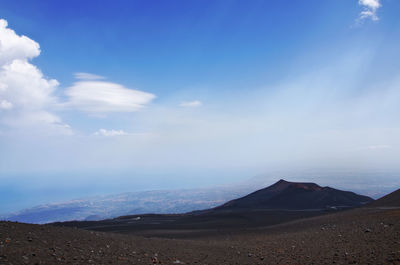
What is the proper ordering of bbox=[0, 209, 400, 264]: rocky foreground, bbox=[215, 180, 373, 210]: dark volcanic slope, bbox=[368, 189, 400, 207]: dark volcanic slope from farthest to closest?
bbox=[215, 180, 373, 210]: dark volcanic slope, bbox=[368, 189, 400, 207]: dark volcanic slope, bbox=[0, 209, 400, 264]: rocky foreground

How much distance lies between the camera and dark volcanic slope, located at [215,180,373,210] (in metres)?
42.2

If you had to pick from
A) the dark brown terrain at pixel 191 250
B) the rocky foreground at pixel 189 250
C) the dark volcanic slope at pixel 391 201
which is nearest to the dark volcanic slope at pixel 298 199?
the dark volcanic slope at pixel 391 201

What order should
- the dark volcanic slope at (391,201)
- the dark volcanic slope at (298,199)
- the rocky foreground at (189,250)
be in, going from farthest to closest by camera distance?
the dark volcanic slope at (298,199)
the dark volcanic slope at (391,201)
the rocky foreground at (189,250)

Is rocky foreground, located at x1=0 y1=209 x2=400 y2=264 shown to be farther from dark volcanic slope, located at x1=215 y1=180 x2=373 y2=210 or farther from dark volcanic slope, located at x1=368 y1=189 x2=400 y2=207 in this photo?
dark volcanic slope, located at x1=215 y1=180 x2=373 y2=210

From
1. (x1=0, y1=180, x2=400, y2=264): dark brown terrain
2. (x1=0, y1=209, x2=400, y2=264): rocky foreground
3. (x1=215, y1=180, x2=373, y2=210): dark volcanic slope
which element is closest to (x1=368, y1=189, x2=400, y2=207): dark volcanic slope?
(x1=215, y1=180, x2=373, y2=210): dark volcanic slope

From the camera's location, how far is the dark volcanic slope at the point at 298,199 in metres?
42.2

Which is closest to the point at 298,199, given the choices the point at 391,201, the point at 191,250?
the point at 391,201

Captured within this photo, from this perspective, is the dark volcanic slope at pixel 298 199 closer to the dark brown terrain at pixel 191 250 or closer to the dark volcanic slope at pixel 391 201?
the dark volcanic slope at pixel 391 201

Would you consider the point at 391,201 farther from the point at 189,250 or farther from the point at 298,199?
the point at 189,250

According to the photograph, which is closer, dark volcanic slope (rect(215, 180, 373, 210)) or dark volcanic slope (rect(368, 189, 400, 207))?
dark volcanic slope (rect(368, 189, 400, 207))

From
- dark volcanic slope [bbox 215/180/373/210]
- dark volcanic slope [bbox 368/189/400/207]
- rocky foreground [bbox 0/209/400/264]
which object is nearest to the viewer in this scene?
rocky foreground [bbox 0/209/400/264]

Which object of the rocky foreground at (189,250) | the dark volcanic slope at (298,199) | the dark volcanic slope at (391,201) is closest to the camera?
the rocky foreground at (189,250)

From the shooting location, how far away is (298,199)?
45031 mm

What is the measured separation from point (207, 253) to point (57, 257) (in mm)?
5880
